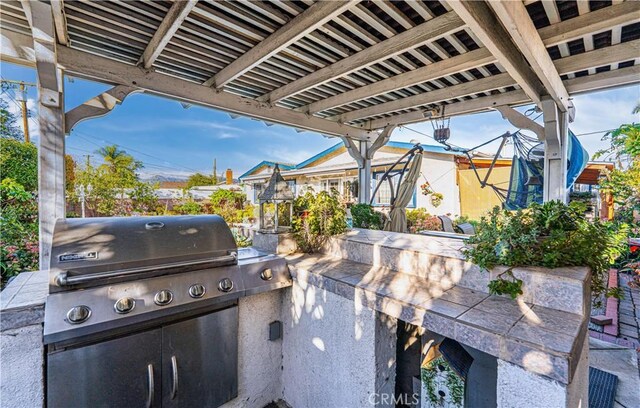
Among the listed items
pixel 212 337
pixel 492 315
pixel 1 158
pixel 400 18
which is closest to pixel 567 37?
pixel 400 18

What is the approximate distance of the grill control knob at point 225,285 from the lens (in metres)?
2.13

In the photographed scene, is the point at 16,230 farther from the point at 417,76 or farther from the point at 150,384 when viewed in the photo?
the point at 417,76

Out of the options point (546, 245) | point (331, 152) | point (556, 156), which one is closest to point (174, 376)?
point (546, 245)

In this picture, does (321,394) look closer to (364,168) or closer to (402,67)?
(402,67)

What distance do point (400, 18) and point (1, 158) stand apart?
22.7 feet

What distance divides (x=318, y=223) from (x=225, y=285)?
1.21 meters

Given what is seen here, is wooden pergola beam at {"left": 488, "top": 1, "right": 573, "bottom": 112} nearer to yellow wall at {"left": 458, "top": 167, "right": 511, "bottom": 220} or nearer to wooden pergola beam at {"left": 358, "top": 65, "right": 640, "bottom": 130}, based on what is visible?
wooden pergola beam at {"left": 358, "top": 65, "right": 640, "bottom": 130}

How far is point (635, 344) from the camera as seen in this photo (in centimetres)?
349

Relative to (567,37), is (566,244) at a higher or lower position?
lower

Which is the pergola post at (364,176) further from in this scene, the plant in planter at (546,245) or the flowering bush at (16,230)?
the flowering bush at (16,230)

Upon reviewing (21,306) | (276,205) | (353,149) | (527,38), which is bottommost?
(21,306)

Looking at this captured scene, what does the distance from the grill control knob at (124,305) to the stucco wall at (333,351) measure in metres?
1.26

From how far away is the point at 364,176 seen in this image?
20.8ft

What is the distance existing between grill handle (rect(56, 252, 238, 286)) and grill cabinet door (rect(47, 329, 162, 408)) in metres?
0.39
